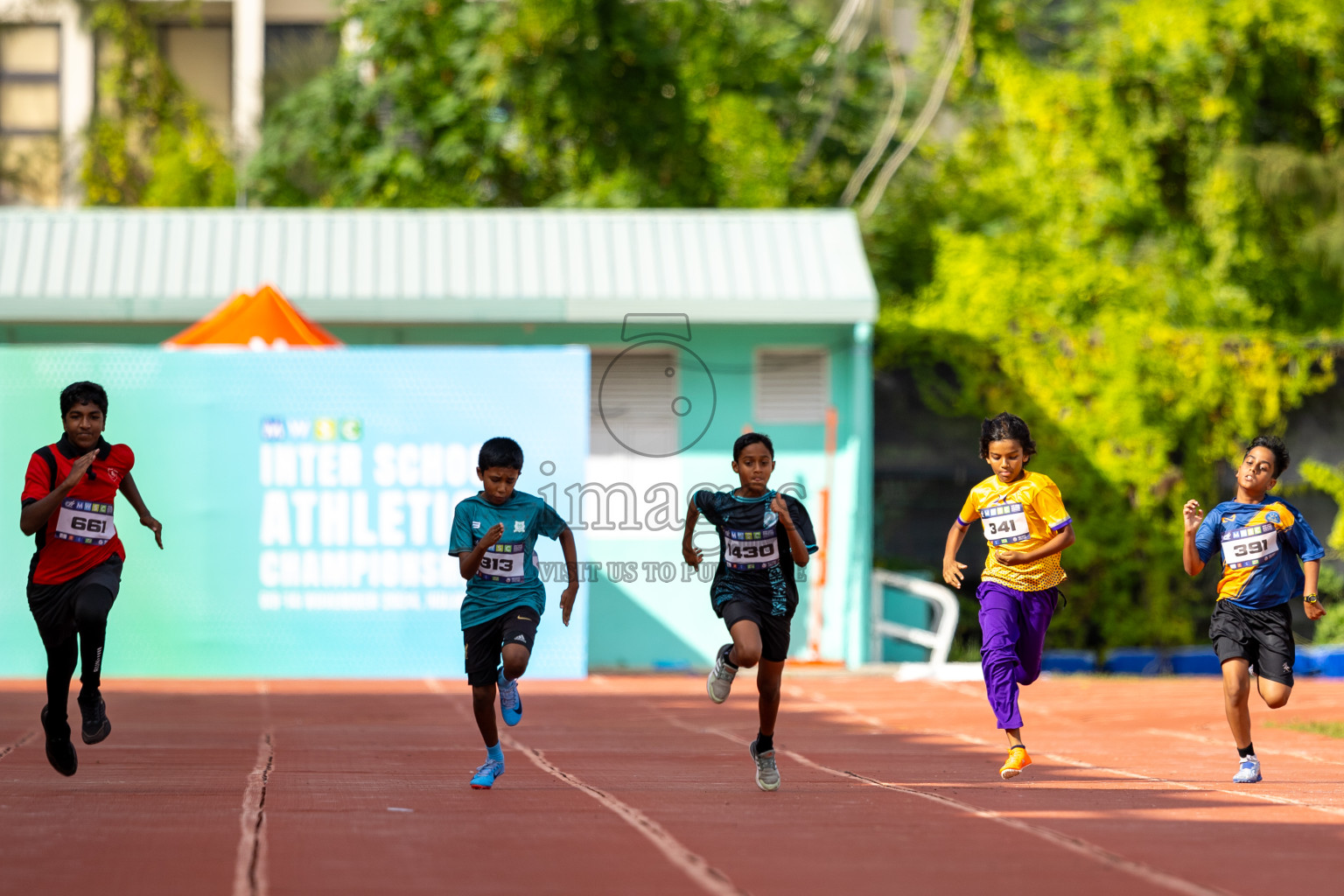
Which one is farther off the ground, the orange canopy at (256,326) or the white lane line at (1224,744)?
the orange canopy at (256,326)

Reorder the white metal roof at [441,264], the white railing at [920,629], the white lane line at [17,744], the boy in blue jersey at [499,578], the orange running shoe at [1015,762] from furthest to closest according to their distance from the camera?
the white metal roof at [441,264] < the white railing at [920,629] < the white lane line at [17,744] < the orange running shoe at [1015,762] < the boy in blue jersey at [499,578]

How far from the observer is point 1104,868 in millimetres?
5652

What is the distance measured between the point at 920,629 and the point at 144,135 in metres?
24.1

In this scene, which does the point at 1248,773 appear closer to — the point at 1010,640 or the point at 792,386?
the point at 1010,640

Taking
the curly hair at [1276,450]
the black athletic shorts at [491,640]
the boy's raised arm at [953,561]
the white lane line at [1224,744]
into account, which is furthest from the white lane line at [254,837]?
the white lane line at [1224,744]

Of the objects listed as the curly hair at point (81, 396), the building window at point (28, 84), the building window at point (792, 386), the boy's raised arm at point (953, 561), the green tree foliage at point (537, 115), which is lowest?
the boy's raised arm at point (953, 561)

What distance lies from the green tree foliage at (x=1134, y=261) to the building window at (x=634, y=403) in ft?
7.57

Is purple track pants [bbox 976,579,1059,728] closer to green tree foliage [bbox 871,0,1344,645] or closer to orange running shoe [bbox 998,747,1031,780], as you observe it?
orange running shoe [bbox 998,747,1031,780]

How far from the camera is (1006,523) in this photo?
27.6 ft

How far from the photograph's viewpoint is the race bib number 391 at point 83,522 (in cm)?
771

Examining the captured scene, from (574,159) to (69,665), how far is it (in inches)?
736

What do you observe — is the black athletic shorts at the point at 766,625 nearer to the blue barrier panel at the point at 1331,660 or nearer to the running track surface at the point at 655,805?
the running track surface at the point at 655,805

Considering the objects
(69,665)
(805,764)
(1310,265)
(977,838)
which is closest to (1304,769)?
(805,764)

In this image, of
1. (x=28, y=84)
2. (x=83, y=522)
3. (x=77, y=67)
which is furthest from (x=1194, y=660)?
(x=28, y=84)
